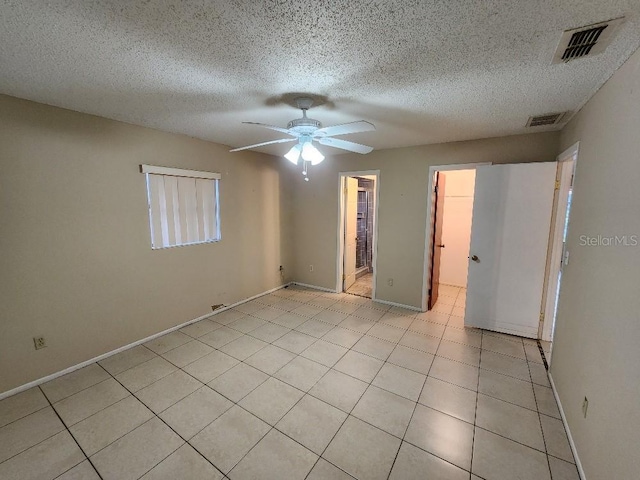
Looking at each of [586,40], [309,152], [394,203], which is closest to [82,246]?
[309,152]

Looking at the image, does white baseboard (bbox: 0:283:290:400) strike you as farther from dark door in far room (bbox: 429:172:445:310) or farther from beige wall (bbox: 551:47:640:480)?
beige wall (bbox: 551:47:640:480)

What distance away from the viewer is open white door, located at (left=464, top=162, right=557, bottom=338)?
2.86m

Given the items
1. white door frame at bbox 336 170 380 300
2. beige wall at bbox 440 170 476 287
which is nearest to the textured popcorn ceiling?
white door frame at bbox 336 170 380 300

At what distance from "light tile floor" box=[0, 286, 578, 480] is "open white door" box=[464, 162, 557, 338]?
12.1 inches

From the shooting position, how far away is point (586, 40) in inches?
50.9

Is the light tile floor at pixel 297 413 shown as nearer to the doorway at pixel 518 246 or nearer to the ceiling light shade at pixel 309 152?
the doorway at pixel 518 246

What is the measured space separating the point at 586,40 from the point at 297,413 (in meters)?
2.78

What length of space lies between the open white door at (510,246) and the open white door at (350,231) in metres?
1.98

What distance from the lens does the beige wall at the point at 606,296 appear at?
117cm

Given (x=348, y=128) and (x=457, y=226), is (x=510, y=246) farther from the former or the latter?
(x=348, y=128)

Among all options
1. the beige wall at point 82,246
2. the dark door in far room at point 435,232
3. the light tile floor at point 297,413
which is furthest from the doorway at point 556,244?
the beige wall at point 82,246

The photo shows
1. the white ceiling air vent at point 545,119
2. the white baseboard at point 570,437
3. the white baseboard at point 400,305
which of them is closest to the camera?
the white baseboard at point 570,437

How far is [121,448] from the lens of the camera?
167cm

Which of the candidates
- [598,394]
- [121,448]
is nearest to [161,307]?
[121,448]
